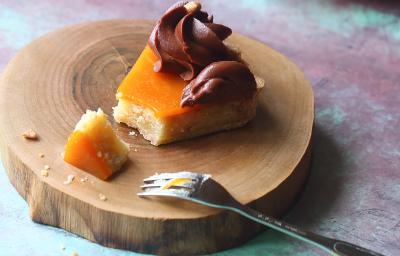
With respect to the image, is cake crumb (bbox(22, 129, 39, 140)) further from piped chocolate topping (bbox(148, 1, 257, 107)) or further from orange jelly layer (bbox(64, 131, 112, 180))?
piped chocolate topping (bbox(148, 1, 257, 107))

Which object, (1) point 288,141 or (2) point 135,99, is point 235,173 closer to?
(1) point 288,141

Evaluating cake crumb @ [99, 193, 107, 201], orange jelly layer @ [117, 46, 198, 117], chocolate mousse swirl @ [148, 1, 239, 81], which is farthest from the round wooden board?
chocolate mousse swirl @ [148, 1, 239, 81]

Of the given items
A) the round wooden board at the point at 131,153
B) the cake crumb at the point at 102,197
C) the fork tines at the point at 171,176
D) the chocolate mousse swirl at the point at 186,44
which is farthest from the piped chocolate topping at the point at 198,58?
the cake crumb at the point at 102,197

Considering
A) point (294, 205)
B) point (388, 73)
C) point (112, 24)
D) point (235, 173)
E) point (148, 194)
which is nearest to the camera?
point (148, 194)

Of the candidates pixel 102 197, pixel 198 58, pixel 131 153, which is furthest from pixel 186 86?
pixel 102 197

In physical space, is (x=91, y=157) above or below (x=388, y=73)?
above

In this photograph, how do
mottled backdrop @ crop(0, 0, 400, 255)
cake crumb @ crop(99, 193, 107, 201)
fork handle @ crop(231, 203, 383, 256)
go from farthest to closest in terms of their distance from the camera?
1. mottled backdrop @ crop(0, 0, 400, 255)
2. cake crumb @ crop(99, 193, 107, 201)
3. fork handle @ crop(231, 203, 383, 256)

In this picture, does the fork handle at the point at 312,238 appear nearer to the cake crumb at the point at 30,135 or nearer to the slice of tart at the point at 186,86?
the slice of tart at the point at 186,86

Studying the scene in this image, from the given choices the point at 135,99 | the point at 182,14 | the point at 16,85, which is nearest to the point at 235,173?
the point at 135,99
